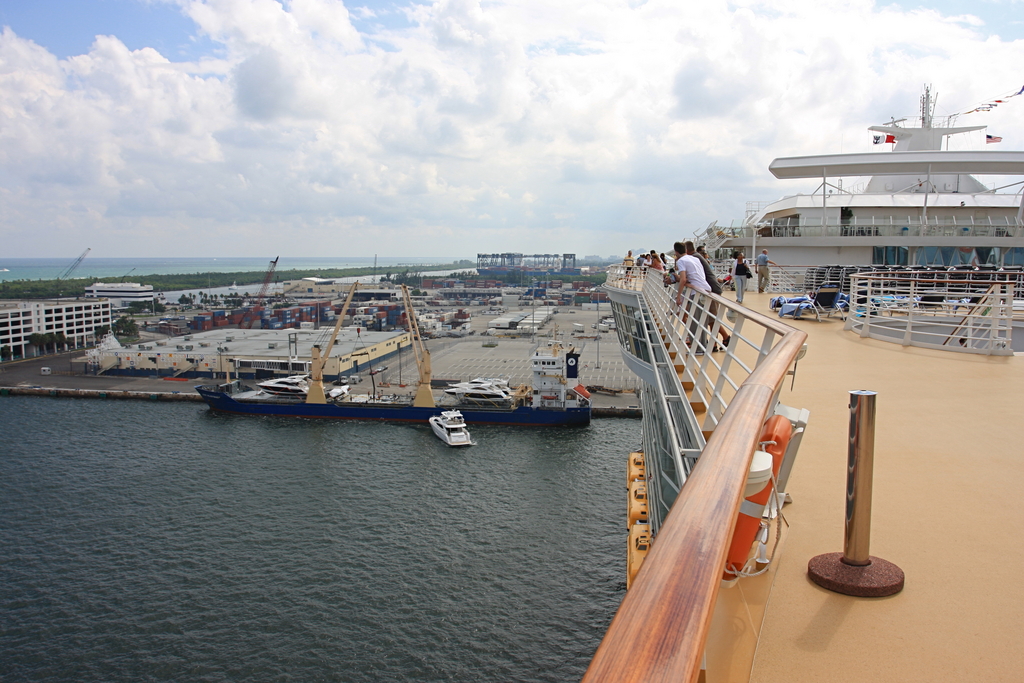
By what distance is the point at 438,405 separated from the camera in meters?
22.4

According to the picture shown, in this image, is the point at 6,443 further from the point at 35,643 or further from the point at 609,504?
the point at 609,504

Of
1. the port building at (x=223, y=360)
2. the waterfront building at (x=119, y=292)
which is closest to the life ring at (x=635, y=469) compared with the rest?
the port building at (x=223, y=360)

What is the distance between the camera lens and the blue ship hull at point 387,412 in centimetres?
2105

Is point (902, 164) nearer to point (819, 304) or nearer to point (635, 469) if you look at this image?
point (819, 304)

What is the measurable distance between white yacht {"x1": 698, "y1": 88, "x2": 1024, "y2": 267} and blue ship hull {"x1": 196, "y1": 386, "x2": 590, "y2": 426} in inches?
339

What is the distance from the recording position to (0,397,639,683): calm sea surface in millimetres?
8516

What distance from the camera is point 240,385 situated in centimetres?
2727

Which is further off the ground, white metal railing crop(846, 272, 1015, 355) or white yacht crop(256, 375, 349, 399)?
white metal railing crop(846, 272, 1015, 355)

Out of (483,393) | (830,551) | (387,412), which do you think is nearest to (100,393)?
(387,412)

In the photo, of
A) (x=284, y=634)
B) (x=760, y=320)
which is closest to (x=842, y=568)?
(x=760, y=320)

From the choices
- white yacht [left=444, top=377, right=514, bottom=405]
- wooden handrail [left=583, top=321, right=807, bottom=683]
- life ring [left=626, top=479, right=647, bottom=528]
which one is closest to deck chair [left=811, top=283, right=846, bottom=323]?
life ring [left=626, top=479, right=647, bottom=528]

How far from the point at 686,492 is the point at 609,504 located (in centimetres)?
1348

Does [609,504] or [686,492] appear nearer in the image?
[686,492]

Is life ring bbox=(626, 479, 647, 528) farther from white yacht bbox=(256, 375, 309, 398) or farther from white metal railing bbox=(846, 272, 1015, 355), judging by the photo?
white yacht bbox=(256, 375, 309, 398)
